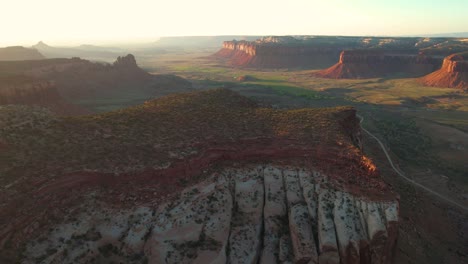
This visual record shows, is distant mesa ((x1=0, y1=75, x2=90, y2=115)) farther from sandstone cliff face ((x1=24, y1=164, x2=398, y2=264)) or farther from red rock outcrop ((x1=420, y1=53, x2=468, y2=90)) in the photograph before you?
red rock outcrop ((x1=420, y1=53, x2=468, y2=90))

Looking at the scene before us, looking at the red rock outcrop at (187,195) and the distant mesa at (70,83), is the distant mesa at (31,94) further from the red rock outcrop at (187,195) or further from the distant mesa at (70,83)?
the red rock outcrop at (187,195)

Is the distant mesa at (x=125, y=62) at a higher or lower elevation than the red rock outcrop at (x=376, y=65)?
higher

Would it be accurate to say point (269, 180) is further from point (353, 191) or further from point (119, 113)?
point (119, 113)

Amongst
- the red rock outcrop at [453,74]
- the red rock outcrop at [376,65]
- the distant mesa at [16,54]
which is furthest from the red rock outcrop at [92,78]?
the red rock outcrop at [453,74]

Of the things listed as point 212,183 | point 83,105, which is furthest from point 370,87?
point 212,183

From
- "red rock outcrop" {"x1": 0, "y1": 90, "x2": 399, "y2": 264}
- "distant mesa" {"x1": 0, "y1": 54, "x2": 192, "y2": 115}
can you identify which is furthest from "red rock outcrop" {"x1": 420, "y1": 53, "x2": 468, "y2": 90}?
"red rock outcrop" {"x1": 0, "y1": 90, "x2": 399, "y2": 264}

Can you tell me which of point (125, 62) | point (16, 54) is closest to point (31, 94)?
point (125, 62)
